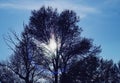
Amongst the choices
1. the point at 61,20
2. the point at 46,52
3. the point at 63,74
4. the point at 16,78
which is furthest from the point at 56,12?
the point at 16,78

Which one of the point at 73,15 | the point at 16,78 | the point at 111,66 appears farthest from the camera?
the point at 111,66

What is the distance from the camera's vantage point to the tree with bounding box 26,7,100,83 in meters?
33.8

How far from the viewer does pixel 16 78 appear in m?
46.8

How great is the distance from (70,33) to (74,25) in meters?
1.32

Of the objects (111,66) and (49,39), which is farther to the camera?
(111,66)

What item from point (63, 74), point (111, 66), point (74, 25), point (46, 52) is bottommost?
point (63, 74)

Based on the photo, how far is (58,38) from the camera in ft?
112

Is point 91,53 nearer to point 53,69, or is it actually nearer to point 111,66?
point 53,69

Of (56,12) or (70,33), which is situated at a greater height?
(56,12)

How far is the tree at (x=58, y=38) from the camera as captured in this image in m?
33.8

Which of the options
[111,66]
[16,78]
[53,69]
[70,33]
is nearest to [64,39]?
[70,33]

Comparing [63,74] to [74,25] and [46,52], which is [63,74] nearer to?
[46,52]

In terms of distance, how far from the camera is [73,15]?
118ft

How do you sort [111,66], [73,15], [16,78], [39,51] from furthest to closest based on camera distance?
1. [111,66]
2. [16,78]
3. [73,15]
4. [39,51]
